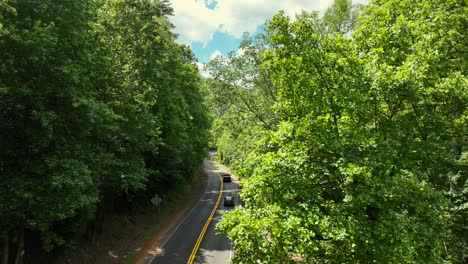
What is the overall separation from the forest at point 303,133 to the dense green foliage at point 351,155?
1.7 inches

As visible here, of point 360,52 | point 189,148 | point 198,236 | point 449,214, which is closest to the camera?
point 360,52

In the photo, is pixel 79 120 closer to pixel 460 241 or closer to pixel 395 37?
pixel 395 37

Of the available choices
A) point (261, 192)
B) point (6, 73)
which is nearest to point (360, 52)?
point (261, 192)

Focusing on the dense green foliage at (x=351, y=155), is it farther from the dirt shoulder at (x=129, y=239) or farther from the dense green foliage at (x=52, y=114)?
the dirt shoulder at (x=129, y=239)

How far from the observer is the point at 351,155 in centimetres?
753

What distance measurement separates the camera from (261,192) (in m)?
8.12

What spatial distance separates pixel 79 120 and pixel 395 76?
40.3 ft

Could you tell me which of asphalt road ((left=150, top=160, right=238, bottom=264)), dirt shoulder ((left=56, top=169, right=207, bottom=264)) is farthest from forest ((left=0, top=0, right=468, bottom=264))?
asphalt road ((left=150, top=160, right=238, bottom=264))

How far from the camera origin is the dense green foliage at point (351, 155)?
282 inches

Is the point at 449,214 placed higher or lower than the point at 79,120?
lower

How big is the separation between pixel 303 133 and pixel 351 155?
4.57 ft

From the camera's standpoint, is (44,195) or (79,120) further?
(79,120)

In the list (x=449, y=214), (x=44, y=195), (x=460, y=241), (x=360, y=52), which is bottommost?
(x=460, y=241)

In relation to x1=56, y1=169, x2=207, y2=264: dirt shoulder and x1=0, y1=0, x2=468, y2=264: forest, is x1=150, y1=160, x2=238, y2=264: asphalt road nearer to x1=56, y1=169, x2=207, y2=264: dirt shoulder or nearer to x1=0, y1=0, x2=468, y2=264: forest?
x1=56, y1=169, x2=207, y2=264: dirt shoulder
